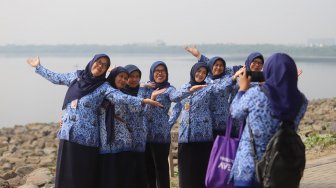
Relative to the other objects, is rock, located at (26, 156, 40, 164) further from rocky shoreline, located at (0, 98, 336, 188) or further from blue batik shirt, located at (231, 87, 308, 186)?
blue batik shirt, located at (231, 87, 308, 186)

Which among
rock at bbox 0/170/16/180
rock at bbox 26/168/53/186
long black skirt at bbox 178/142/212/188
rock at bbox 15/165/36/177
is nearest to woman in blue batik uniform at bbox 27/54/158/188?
long black skirt at bbox 178/142/212/188

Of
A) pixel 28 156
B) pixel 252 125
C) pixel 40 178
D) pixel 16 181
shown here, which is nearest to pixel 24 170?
pixel 16 181

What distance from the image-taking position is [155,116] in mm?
5441

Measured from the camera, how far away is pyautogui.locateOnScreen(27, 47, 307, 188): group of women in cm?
347

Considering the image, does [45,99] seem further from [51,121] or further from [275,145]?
[275,145]

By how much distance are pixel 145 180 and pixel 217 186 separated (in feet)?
4.89

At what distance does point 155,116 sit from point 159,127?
0.12 meters

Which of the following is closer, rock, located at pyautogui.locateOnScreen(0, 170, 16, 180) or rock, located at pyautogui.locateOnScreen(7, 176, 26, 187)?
rock, located at pyautogui.locateOnScreen(7, 176, 26, 187)

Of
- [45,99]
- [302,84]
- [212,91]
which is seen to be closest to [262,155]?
[212,91]

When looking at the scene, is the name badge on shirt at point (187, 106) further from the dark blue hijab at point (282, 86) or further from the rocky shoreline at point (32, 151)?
the rocky shoreline at point (32, 151)

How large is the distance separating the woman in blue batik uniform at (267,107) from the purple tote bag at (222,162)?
0.50 feet

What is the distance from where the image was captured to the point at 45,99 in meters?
30.5

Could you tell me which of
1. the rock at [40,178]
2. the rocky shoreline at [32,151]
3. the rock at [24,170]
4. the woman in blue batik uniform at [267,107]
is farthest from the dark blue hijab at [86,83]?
the rock at [24,170]

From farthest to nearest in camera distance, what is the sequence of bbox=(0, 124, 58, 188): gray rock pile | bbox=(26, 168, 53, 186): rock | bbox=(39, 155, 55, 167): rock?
bbox=(39, 155, 55, 167): rock
bbox=(0, 124, 58, 188): gray rock pile
bbox=(26, 168, 53, 186): rock
